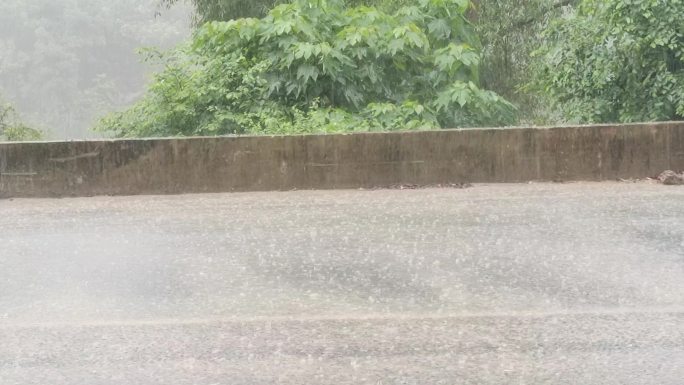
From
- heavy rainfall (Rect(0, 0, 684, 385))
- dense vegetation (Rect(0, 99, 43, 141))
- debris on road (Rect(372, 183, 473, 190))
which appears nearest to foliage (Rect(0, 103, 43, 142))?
dense vegetation (Rect(0, 99, 43, 141))

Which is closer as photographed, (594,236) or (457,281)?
(457,281)

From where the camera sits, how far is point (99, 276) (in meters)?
5.96

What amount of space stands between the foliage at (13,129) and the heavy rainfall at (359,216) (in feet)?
19.2

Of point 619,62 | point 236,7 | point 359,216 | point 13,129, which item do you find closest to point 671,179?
point 619,62

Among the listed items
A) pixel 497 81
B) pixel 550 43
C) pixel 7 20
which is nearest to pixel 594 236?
pixel 550 43

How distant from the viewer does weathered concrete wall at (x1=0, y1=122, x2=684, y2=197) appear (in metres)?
9.07

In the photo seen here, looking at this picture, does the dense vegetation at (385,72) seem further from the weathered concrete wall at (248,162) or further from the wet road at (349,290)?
the wet road at (349,290)

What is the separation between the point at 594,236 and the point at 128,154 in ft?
16.4

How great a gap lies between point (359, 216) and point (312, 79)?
4480 millimetres

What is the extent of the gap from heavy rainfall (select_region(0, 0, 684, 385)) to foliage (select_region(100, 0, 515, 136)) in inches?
1.6

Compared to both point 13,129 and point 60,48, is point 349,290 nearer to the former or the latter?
point 13,129

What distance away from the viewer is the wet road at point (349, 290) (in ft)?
13.7

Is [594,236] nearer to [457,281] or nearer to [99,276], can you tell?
[457,281]

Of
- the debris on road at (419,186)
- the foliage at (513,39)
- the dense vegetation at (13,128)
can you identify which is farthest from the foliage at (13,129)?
the debris on road at (419,186)
